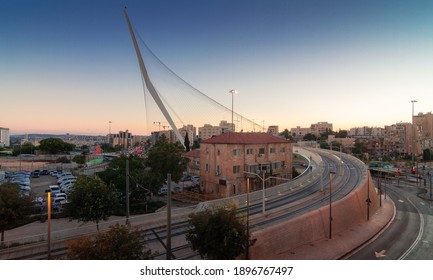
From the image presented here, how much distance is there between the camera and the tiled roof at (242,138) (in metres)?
23.2

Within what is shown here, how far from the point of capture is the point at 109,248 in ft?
23.0

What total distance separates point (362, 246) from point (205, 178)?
14.7 meters

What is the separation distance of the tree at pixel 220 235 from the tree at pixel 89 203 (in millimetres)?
5599

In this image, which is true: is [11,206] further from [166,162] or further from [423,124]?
[423,124]

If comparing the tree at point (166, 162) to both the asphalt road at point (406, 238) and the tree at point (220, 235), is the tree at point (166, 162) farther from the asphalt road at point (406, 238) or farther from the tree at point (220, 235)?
the asphalt road at point (406, 238)

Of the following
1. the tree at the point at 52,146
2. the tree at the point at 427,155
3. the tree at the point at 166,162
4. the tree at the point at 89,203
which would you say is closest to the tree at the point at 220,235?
the tree at the point at 89,203

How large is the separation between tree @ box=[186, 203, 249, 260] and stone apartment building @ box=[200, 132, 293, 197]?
13.1 meters

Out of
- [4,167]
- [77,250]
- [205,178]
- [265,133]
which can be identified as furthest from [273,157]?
[4,167]

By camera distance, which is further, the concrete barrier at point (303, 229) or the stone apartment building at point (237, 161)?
the stone apartment building at point (237, 161)

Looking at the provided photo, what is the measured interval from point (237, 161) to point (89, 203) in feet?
44.6

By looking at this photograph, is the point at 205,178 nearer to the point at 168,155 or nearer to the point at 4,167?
the point at 168,155

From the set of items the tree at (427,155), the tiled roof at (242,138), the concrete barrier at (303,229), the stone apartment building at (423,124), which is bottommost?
the concrete barrier at (303,229)

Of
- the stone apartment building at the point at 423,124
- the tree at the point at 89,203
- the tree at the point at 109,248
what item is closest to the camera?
the tree at the point at 109,248

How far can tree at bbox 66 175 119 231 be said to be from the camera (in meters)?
11.9
